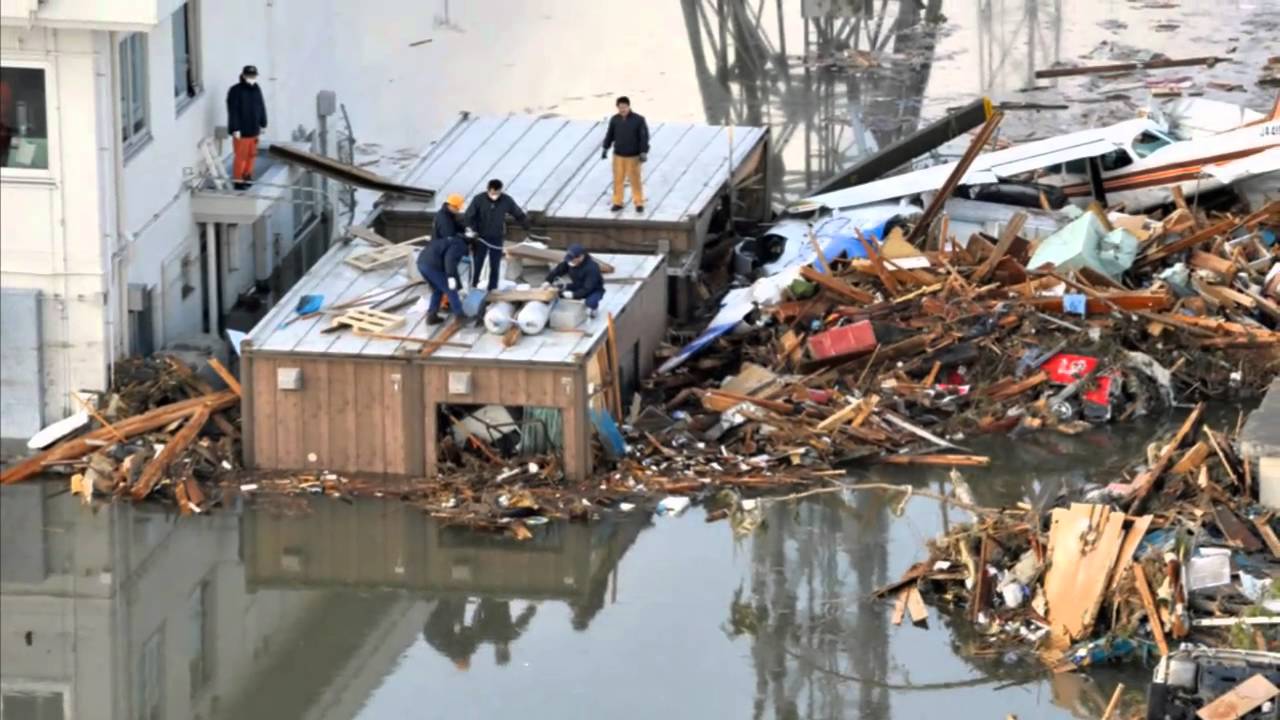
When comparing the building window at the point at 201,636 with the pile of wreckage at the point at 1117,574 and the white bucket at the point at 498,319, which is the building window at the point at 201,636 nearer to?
the white bucket at the point at 498,319

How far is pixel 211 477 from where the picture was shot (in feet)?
93.5

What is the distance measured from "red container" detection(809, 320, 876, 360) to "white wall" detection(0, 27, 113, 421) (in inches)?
304

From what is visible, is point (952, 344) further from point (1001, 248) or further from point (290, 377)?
point (290, 377)

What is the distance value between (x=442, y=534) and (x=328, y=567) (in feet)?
3.92

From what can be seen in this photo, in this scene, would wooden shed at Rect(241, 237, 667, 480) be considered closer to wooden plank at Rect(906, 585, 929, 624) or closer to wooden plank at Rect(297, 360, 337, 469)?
wooden plank at Rect(297, 360, 337, 469)

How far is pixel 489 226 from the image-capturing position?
29406mm

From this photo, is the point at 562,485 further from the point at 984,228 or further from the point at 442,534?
the point at 984,228

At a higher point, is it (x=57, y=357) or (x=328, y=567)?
(x=57, y=357)

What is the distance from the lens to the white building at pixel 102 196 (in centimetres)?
2833

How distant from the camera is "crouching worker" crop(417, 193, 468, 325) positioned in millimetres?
28922

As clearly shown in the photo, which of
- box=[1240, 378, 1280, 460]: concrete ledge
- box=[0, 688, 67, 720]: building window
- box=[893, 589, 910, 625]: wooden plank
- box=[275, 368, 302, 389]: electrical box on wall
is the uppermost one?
box=[275, 368, 302, 389]: electrical box on wall

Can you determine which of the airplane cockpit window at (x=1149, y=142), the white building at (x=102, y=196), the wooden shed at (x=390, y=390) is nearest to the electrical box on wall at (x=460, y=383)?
the wooden shed at (x=390, y=390)

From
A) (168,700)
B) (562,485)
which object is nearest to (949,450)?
(562,485)

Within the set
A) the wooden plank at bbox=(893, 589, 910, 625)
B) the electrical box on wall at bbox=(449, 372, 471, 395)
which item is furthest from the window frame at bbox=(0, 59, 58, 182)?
the wooden plank at bbox=(893, 589, 910, 625)
